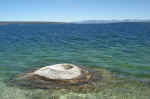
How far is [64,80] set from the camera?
10.2 meters

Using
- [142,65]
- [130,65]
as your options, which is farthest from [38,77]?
[142,65]

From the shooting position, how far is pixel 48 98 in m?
8.17

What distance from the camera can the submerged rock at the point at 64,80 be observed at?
378 inches

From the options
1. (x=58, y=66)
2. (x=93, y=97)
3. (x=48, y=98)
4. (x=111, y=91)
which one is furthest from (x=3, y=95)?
(x=111, y=91)

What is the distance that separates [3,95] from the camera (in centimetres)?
851

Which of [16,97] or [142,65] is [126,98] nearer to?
[16,97]

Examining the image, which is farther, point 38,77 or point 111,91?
point 38,77

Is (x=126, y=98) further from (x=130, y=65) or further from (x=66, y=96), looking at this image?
(x=130, y=65)

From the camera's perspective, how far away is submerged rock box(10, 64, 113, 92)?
9.59m

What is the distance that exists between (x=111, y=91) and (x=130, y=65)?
6583mm

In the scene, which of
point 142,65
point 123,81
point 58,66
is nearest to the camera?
point 123,81

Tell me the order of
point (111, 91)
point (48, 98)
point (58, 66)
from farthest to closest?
point (58, 66)
point (111, 91)
point (48, 98)

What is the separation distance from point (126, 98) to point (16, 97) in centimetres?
608

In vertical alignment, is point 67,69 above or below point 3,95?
above
